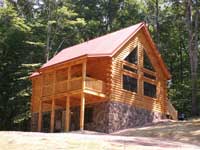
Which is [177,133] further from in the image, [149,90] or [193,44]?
[193,44]

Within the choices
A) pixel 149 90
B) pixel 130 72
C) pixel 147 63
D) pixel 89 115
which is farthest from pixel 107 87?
pixel 147 63

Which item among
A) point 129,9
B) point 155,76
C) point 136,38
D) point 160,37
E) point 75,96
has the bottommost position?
point 75,96

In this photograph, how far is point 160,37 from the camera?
47.2 meters

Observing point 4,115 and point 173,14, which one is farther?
point 173,14

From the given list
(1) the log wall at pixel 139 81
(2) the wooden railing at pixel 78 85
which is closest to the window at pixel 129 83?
(1) the log wall at pixel 139 81

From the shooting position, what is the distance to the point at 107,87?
→ 27719 millimetres

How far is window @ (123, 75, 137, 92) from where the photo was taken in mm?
29047

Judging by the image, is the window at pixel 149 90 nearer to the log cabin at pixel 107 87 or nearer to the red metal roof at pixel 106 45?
the log cabin at pixel 107 87

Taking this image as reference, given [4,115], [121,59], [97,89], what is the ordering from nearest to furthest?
[97,89] < [121,59] < [4,115]

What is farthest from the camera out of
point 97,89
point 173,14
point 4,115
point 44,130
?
point 173,14

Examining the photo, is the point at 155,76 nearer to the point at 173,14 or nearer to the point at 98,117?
the point at 98,117

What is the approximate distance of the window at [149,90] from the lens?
30805 millimetres

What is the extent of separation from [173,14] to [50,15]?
530 inches

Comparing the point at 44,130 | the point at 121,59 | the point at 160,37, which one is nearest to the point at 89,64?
the point at 121,59
